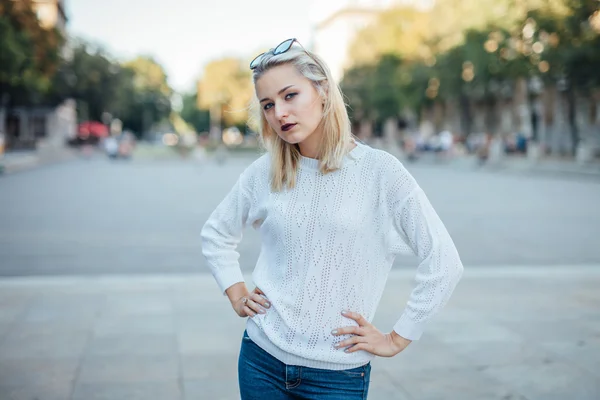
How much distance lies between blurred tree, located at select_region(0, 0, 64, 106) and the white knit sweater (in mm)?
28355

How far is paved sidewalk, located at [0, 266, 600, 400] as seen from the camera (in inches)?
179

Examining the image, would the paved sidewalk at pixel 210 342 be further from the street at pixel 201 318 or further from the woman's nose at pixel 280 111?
the woman's nose at pixel 280 111

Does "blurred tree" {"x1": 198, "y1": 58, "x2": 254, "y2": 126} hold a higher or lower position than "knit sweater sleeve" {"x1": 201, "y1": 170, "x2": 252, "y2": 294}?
higher

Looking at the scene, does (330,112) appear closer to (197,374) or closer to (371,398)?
(371,398)

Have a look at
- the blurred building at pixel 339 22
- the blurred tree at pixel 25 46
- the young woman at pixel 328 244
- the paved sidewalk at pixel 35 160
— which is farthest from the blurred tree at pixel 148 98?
the young woman at pixel 328 244

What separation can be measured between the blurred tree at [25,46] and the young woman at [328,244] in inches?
1114

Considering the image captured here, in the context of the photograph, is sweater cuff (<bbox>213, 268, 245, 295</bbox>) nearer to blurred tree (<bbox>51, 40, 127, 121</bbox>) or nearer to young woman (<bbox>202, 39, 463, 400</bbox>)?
young woman (<bbox>202, 39, 463, 400</bbox>)

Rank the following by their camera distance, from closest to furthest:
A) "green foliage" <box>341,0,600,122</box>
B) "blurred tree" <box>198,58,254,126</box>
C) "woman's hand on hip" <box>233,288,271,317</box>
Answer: "woman's hand on hip" <box>233,288,271,317</box>, "green foliage" <box>341,0,600,122</box>, "blurred tree" <box>198,58,254,126</box>

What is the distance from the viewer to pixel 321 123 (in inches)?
84.7

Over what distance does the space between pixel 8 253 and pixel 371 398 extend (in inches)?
275

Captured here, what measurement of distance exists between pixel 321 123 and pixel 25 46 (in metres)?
31.5

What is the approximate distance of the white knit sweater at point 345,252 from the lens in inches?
81.1

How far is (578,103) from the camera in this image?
143ft

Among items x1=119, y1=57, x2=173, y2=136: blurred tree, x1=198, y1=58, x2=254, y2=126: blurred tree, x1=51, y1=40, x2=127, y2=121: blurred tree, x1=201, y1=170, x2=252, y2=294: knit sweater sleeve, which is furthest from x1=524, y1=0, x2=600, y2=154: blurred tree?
x1=119, y1=57, x2=173, y2=136: blurred tree
